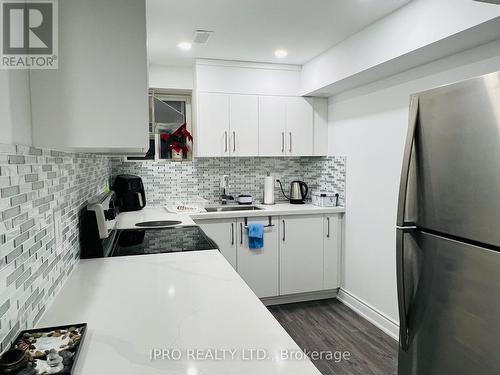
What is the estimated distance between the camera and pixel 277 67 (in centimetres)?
353

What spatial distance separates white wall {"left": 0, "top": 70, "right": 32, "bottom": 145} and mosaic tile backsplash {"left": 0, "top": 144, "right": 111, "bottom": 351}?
31 millimetres

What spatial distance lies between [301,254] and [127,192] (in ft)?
5.81

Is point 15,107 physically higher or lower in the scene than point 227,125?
lower

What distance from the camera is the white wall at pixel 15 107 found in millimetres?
830

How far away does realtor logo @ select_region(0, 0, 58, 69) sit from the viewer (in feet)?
2.84

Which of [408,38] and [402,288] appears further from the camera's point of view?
[408,38]

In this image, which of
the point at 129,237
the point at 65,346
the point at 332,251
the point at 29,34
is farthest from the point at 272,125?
Result: the point at 65,346

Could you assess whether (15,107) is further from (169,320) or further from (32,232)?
(169,320)

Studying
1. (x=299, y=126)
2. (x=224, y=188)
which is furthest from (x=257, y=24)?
(x=224, y=188)

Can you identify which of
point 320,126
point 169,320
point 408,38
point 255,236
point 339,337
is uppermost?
point 408,38

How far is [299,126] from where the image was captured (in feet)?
12.0

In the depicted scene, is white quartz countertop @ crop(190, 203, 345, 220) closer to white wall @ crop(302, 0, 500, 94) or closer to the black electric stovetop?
the black electric stovetop

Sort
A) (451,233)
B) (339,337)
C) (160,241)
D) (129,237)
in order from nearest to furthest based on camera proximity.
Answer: (451,233)
(160,241)
(129,237)
(339,337)

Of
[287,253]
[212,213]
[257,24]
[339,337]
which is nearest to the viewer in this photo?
[257,24]
